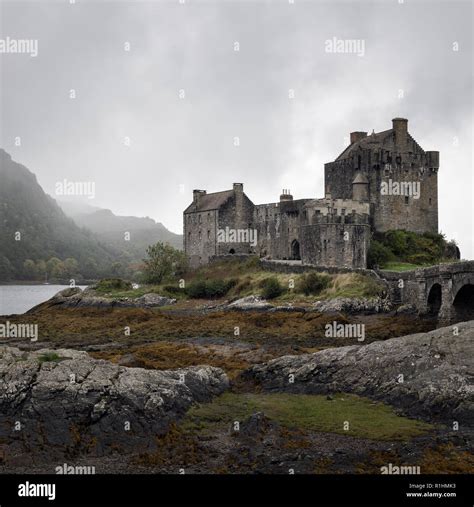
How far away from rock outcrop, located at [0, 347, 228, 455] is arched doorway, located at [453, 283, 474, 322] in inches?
728

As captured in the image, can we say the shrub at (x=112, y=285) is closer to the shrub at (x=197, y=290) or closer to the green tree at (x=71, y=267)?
the shrub at (x=197, y=290)

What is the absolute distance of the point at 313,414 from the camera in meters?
25.6

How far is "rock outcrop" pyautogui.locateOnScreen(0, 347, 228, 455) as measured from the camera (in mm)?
22859

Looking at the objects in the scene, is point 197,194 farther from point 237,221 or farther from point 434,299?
point 434,299

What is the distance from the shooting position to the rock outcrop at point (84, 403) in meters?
22.9

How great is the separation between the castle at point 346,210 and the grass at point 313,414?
2558cm

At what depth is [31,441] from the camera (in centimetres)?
2267

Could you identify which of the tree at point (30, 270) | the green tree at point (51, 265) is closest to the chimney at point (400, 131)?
the green tree at point (51, 265)

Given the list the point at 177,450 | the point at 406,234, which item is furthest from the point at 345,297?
the point at 177,450

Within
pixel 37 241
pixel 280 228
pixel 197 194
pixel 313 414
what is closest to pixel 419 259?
pixel 280 228

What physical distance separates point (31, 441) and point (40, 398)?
5.70ft

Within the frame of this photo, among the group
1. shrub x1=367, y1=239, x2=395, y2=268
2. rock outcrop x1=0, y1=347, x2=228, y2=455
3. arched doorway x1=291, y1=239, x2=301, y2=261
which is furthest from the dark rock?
arched doorway x1=291, y1=239, x2=301, y2=261
